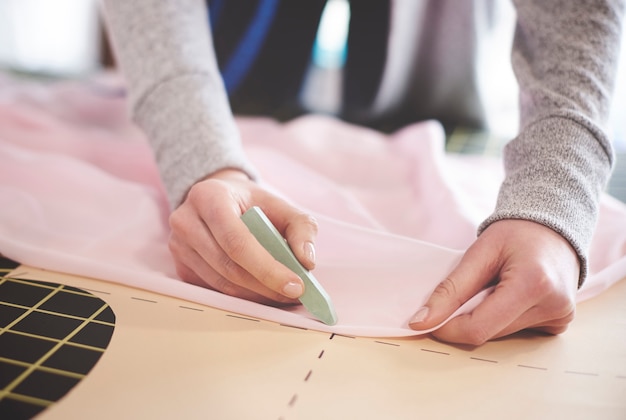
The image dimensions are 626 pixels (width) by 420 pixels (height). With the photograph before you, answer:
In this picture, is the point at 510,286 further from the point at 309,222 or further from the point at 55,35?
the point at 55,35

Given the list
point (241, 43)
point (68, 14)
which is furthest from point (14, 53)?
point (241, 43)

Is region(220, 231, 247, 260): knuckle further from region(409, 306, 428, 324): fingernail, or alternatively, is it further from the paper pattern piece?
region(409, 306, 428, 324): fingernail

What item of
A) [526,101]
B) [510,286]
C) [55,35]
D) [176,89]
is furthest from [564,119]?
Answer: [55,35]

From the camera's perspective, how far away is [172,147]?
0.64 metres

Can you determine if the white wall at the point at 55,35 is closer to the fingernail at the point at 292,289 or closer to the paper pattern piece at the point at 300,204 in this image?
the paper pattern piece at the point at 300,204

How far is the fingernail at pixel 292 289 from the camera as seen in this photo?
47 cm

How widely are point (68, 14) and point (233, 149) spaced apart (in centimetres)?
196

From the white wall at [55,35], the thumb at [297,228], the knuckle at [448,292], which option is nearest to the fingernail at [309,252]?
the thumb at [297,228]

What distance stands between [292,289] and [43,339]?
0.65 feet

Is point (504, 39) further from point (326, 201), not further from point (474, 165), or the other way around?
point (326, 201)

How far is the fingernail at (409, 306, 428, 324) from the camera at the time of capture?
48 cm

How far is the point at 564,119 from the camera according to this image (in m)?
0.57

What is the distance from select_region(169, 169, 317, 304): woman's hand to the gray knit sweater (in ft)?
0.26

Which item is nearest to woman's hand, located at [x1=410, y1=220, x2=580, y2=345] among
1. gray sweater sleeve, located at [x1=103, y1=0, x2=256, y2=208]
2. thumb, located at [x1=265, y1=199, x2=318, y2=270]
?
thumb, located at [x1=265, y1=199, x2=318, y2=270]
